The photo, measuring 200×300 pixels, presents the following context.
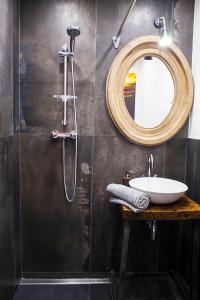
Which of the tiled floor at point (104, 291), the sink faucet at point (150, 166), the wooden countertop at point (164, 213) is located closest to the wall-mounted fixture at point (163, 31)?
the sink faucet at point (150, 166)

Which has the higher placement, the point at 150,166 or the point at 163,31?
the point at 163,31

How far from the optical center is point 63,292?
82.7 inches

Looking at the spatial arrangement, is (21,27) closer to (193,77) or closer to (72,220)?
(193,77)

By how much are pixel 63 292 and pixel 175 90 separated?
2058 millimetres

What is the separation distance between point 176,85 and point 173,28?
19.6 inches

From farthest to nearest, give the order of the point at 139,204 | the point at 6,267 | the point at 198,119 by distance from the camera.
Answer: the point at 198,119
the point at 6,267
the point at 139,204

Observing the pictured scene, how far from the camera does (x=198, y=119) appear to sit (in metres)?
2.04

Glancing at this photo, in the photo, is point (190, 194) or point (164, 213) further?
point (190, 194)

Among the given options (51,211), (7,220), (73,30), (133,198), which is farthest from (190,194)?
(73,30)

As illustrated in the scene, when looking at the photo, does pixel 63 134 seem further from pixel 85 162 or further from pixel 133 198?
pixel 133 198

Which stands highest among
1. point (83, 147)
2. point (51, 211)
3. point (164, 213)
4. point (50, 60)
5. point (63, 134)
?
point (50, 60)

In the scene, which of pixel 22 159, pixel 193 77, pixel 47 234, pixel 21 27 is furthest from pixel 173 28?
pixel 47 234

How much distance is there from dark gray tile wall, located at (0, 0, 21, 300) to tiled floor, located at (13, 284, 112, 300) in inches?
4.9

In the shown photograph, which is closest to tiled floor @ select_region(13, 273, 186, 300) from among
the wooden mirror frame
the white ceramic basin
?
the white ceramic basin
